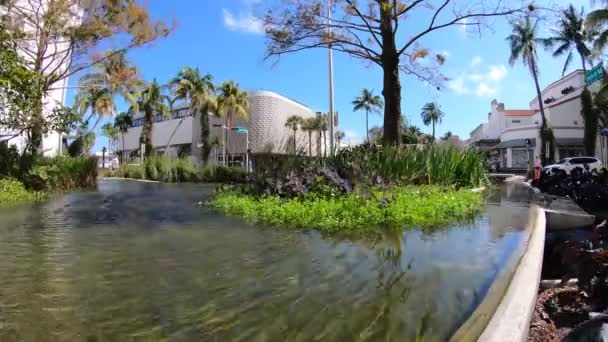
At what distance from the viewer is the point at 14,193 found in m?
13.2

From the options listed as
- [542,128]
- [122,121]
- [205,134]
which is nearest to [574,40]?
[542,128]

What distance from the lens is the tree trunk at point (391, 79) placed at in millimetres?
11336

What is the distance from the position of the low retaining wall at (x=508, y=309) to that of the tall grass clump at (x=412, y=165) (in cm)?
552

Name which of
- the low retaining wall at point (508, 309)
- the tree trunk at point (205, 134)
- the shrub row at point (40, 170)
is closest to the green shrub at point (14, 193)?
the shrub row at point (40, 170)

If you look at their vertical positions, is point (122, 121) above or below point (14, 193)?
above

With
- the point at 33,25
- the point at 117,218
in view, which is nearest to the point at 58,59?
the point at 33,25

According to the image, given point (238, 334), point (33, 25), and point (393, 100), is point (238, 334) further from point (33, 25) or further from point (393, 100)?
point (33, 25)

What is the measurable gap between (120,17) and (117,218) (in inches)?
508

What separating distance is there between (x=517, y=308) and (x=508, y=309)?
83mm

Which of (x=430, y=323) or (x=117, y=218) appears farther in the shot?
(x=117, y=218)

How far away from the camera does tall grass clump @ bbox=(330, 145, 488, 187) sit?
9445 mm

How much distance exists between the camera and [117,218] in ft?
26.0

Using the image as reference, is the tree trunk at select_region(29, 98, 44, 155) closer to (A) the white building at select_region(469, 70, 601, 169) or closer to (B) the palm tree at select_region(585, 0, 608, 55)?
(B) the palm tree at select_region(585, 0, 608, 55)

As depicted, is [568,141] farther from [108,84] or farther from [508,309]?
[508,309]
